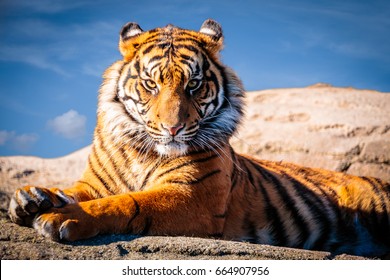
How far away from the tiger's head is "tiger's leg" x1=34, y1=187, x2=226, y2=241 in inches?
10.6

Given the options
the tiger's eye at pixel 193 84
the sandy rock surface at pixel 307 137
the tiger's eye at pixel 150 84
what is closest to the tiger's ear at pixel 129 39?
the tiger's eye at pixel 150 84

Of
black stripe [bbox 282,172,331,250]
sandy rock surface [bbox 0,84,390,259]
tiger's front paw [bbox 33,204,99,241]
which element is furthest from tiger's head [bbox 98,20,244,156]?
sandy rock surface [bbox 0,84,390,259]

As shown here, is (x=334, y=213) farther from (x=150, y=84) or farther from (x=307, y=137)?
(x=307, y=137)

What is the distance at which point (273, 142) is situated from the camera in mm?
6129

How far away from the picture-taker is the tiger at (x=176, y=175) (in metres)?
2.17

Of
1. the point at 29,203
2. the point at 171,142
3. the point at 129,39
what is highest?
the point at 129,39

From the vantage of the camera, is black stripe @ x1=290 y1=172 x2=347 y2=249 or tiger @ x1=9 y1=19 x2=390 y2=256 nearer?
tiger @ x1=9 y1=19 x2=390 y2=256

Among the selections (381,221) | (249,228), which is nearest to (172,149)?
(249,228)

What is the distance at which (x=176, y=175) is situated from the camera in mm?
2510

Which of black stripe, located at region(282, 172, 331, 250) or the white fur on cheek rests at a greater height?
the white fur on cheek

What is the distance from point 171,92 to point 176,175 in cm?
38

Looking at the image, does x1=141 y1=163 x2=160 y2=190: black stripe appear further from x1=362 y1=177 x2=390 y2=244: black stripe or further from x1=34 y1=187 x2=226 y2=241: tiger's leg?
x1=362 y1=177 x2=390 y2=244: black stripe

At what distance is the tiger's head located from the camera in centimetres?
247
